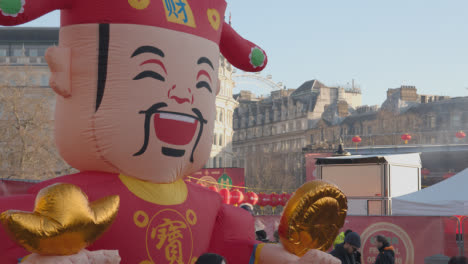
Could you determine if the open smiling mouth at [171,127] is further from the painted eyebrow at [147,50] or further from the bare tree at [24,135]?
the bare tree at [24,135]

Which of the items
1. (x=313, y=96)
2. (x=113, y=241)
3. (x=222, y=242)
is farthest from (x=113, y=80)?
(x=313, y=96)

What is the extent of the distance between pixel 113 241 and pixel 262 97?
86423 millimetres

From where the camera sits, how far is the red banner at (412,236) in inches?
445

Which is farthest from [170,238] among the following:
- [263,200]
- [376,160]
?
[263,200]

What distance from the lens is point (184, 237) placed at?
5168 millimetres

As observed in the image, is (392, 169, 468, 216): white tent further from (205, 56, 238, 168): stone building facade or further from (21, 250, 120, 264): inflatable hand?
(205, 56, 238, 168): stone building facade

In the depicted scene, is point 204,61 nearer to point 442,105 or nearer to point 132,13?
point 132,13

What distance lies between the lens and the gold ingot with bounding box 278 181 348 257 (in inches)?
194

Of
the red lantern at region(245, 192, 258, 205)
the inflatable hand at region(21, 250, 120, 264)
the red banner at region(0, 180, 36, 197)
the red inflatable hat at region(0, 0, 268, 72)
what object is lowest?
the red lantern at region(245, 192, 258, 205)

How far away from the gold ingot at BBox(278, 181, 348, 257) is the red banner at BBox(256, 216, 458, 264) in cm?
640

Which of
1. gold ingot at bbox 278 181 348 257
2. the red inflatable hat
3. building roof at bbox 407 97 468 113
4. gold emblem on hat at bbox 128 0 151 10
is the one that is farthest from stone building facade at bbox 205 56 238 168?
gold ingot at bbox 278 181 348 257

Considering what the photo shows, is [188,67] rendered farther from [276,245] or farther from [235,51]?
[276,245]

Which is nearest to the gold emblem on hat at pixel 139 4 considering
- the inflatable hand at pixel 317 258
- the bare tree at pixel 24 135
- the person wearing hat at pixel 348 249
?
the inflatable hand at pixel 317 258

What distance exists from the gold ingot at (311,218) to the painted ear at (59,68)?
191cm
